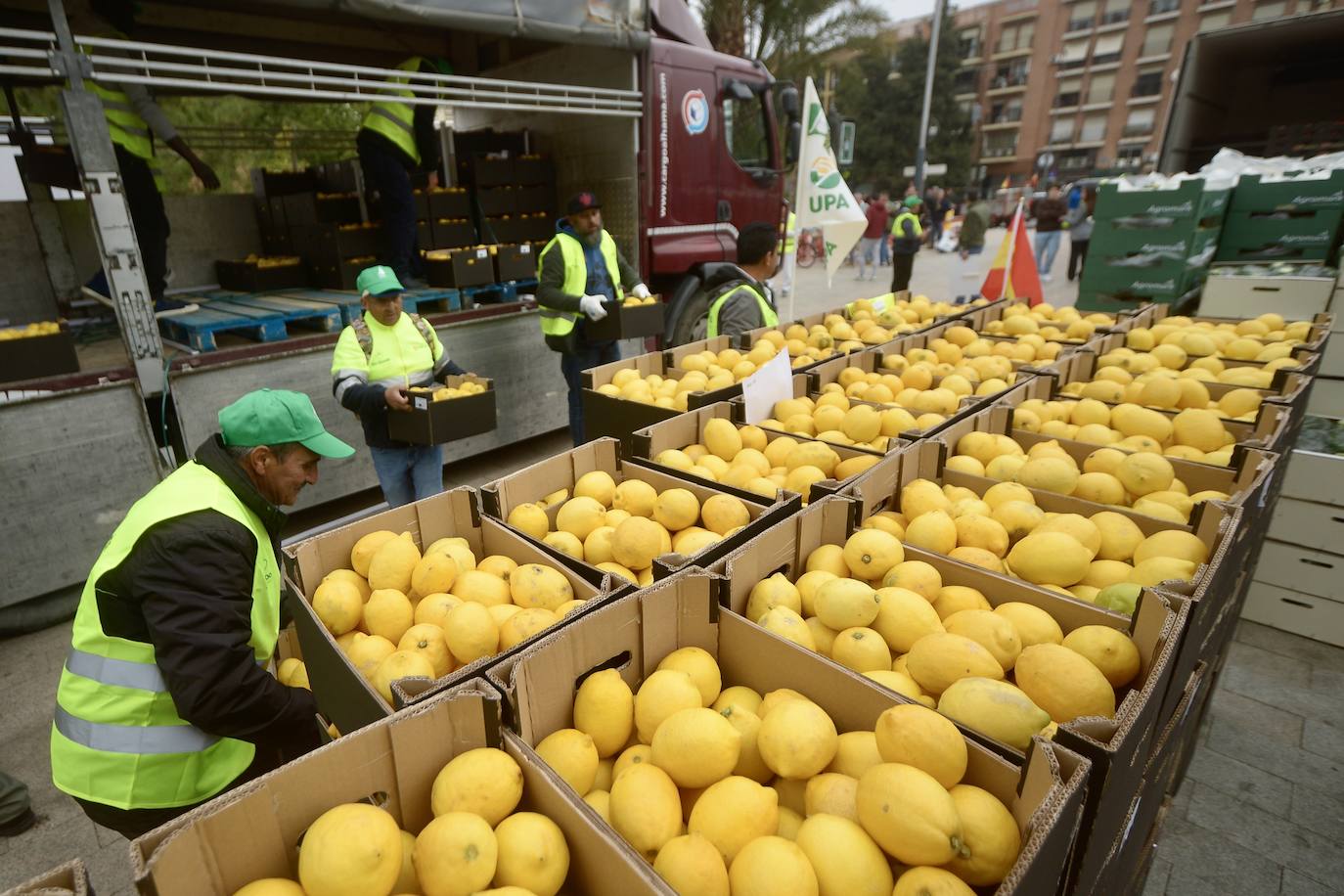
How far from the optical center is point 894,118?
46.6 meters

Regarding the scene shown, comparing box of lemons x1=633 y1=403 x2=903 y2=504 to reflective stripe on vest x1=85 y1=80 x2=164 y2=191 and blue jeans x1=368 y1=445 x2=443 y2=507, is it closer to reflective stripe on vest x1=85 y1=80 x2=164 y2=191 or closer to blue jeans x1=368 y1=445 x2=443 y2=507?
blue jeans x1=368 y1=445 x2=443 y2=507

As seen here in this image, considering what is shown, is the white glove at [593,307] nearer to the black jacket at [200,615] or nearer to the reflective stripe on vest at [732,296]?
the reflective stripe on vest at [732,296]

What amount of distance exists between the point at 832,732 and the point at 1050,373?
9.52 feet

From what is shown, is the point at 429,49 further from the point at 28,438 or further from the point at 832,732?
the point at 832,732

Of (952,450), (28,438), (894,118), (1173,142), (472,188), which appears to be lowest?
(28,438)

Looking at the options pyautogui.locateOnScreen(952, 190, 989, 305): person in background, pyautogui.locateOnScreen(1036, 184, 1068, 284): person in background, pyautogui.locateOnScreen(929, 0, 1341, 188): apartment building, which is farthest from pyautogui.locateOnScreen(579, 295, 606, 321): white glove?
pyautogui.locateOnScreen(929, 0, 1341, 188): apartment building

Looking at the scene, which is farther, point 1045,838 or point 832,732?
point 832,732

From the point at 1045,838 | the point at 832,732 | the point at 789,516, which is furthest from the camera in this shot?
the point at 789,516

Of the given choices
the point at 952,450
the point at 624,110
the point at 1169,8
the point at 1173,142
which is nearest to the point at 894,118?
the point at 1169,8

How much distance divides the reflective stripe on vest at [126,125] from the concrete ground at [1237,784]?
3.31m

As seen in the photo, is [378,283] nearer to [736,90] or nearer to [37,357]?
[37,357]

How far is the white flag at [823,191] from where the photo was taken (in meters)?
6.50

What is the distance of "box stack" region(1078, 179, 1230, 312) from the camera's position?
567cm

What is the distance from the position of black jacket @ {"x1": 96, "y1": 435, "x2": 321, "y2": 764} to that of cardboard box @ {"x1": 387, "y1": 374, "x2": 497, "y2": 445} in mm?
1930
